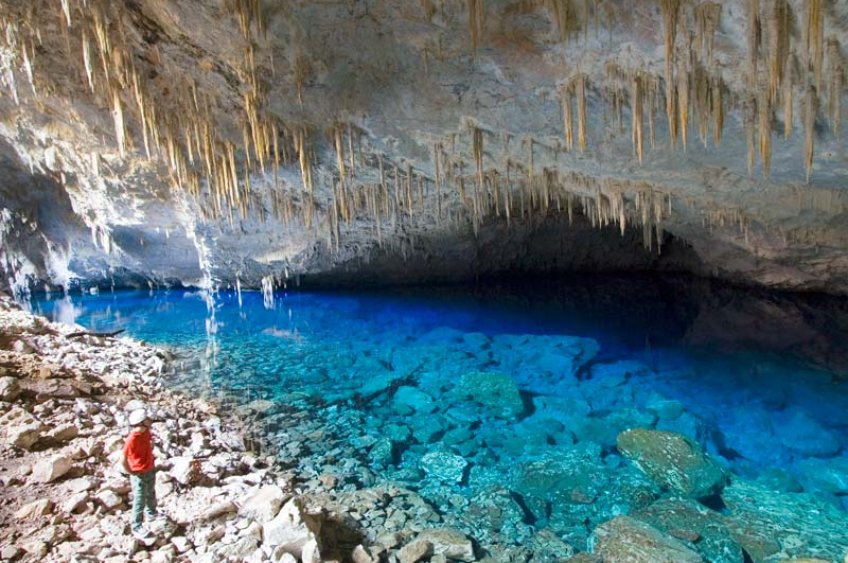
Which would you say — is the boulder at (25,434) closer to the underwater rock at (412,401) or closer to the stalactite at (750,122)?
the underwater rock at (412,401)

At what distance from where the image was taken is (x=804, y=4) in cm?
386

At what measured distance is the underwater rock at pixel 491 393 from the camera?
24.2 feet

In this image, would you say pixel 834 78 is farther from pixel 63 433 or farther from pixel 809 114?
pixel 63 433

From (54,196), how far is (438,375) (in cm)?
1272

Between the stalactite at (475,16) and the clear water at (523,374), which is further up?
the stalactite at (475,16)

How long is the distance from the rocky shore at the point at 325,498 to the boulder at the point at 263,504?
0.01 metres

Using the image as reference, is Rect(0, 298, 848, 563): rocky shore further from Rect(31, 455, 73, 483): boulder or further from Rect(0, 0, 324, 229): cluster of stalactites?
Rect(0, 0, 324, 229): cluster of stalactites

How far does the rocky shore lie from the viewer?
3.62 meters

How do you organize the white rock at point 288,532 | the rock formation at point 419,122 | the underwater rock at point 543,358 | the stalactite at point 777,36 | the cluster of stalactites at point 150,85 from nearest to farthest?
the white rock at point 288,532 < the stalactite at point 777,36 < the rock formation at point 419,122 < the cluster of stalactites at point 150,85 < the underwater rock at point 543,358

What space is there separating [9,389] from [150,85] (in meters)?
4.19

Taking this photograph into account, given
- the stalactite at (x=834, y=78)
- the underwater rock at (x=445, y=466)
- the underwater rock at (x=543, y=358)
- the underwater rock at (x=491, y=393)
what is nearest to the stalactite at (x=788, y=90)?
the stalactite at (x=834, y=78)

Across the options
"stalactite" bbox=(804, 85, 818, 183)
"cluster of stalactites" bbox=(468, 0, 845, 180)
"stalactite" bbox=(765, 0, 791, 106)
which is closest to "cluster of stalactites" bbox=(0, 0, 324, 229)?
"cluster of stalactites" bbox=(468, 0, 845, 180)

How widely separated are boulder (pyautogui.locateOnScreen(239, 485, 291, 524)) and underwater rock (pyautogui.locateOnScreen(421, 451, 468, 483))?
1908 millimetres

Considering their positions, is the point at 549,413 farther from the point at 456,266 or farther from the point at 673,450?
the point at 456,266
